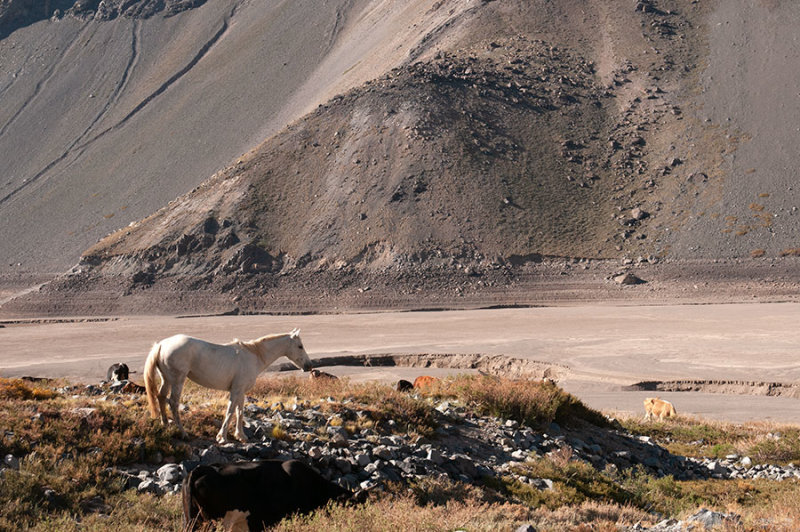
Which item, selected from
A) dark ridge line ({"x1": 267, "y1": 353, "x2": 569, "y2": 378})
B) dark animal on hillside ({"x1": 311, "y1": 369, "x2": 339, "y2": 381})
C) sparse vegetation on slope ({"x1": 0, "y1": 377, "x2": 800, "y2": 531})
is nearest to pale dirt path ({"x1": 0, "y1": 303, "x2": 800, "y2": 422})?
dark ridge line ({"x1": 267, "y1": 353, "x2": 569, "y2": 378})

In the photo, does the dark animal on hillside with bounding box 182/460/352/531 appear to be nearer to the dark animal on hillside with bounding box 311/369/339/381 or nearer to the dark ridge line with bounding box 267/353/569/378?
the dark animal on hillside with bounding box 311/369/339/381

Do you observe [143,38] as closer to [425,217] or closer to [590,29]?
[590,29]

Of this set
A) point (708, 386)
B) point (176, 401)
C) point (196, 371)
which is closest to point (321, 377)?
point (196, 371)

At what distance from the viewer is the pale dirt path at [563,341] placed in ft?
95.5

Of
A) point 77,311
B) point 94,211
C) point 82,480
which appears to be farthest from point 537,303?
point 94,211

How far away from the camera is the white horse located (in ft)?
33.3

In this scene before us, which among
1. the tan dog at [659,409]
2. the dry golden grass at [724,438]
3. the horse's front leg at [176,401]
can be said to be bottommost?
the tan dog at [659,409]

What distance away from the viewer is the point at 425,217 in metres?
60.0

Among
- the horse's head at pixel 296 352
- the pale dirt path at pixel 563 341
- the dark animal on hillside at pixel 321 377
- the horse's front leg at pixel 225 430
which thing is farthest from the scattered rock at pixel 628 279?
the horse's front leg at pixel 225 430

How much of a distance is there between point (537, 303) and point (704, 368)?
21109mm

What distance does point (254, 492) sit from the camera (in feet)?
25.8

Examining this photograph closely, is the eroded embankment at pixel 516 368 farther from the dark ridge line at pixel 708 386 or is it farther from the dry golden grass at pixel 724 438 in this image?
the dry golden grass at pixel 724 438

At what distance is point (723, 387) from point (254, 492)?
24.2 m

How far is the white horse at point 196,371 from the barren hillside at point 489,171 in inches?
1723
